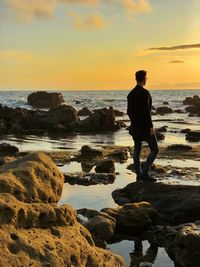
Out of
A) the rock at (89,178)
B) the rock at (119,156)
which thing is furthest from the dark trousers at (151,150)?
the rock at (119,156)

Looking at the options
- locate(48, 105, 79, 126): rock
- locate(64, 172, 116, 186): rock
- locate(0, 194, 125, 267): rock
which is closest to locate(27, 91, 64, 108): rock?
locate(48, 105, 79, 126): rock

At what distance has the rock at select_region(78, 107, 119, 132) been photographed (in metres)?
31.9

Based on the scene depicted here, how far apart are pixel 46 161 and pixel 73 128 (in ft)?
75.7

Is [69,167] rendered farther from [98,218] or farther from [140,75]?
[98,218]

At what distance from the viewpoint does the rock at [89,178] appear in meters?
12.7

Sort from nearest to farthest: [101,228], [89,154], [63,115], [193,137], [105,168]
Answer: [101,228] < [105,168] < [89,154] < [193,137] < [63,115]

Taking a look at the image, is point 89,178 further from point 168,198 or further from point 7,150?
point 7,150

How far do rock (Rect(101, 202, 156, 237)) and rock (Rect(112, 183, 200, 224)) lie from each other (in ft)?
1.43

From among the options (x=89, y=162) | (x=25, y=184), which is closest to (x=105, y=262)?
(x=25, y=184)

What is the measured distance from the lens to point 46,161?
848 cm

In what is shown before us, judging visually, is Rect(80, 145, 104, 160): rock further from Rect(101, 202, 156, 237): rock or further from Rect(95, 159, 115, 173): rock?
Rect(101, 202, 156, 237): rock

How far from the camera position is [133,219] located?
28.7ft

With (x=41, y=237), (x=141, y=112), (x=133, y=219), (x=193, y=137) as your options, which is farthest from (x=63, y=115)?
(x=41, y=237)

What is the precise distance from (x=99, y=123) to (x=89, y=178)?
774 inches
